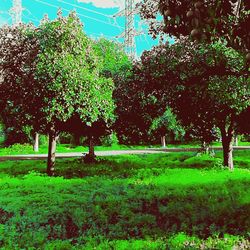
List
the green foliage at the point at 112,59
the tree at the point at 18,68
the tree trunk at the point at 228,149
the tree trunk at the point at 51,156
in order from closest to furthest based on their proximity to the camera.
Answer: the tree at the point at 18,68, the tree trunk at the point at 51,156, the tree trunk at the point at 228,149, the green foliage at the point at 112,59

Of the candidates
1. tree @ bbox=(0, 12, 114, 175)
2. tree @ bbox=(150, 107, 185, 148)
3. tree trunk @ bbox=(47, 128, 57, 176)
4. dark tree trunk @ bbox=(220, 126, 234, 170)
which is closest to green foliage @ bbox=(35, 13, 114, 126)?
tree @ bbox=(0, 12, 114, 175)

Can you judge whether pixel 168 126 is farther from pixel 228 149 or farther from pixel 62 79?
pixel 62 79

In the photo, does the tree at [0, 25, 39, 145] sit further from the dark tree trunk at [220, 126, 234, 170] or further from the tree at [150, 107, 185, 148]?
the tree at [150, 107, 185, 148]

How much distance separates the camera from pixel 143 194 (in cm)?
1519

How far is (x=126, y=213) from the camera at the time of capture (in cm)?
1189

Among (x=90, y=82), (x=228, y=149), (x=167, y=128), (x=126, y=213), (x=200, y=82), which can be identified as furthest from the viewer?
(x=167, y=128)

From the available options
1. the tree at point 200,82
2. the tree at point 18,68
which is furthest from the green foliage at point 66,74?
the tree at point 200,82

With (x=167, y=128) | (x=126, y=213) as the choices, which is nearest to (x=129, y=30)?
(x=167, y=128)

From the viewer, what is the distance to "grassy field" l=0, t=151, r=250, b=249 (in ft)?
30.3

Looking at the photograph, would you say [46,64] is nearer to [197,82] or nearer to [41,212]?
[197,82]

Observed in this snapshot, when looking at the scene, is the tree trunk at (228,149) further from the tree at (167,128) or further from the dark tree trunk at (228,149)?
the tree at (167,128)

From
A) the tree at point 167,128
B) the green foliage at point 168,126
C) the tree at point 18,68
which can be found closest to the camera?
the tree at point 18,68

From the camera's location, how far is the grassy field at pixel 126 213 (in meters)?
9.25

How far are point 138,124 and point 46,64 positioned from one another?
1070 centimetres
